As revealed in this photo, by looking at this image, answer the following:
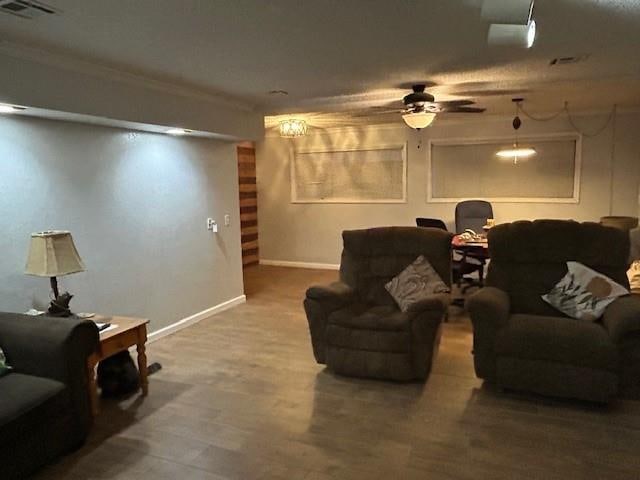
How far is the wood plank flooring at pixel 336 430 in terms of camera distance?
7.89 feet

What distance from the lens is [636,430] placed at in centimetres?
272

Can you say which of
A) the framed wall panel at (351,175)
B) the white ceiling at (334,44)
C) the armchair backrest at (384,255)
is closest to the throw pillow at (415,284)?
the armchair backrest at (384,255)

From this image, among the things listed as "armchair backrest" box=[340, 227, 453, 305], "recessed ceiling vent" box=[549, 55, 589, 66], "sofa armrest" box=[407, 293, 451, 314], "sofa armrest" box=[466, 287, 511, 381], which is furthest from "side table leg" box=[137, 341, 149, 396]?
"recessed ceiling vent" box=[549, 55, 589, 66]

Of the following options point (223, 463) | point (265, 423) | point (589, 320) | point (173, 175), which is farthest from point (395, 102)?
point (223, 463)

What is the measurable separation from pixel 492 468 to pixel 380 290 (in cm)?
174

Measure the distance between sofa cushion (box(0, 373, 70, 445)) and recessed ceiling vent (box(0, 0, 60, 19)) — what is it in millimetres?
1840

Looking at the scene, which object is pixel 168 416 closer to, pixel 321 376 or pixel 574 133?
pixel 321 376

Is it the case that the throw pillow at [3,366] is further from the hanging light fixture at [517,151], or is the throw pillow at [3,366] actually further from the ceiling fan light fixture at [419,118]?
the hanging light fixture at [517,151]

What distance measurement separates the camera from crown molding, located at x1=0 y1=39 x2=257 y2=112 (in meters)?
2.85

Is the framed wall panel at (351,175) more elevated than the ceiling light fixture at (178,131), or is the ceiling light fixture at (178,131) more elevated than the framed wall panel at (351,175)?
the ceiling light fixture at (178,131)

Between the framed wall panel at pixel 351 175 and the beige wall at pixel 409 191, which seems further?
the framed wall panel at pixel 351 175

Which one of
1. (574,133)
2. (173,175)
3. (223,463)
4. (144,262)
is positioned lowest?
(223,463)

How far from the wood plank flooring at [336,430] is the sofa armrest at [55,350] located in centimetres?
34

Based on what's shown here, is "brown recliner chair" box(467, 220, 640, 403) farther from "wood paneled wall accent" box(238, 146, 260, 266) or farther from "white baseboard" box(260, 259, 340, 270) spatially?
"wood paneled wall accent" box(238, 146, 260, 266)
